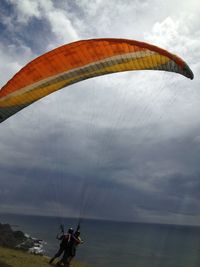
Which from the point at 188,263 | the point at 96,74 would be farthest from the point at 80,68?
the point at 188,263

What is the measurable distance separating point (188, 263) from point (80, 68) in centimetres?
8599

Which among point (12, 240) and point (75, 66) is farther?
point (12, 240)

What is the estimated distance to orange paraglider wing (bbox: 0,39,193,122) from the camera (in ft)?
49.0

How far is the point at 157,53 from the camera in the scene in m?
14.5

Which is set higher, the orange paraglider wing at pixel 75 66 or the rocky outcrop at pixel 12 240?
the orange paraglider wing at pixel 75 66

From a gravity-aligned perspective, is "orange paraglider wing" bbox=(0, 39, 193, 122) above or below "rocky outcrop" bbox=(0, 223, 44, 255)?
above

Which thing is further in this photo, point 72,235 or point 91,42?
point 72,235

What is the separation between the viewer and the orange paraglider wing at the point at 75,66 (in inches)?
587

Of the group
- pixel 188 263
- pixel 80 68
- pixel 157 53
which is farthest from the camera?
pixel 188 263

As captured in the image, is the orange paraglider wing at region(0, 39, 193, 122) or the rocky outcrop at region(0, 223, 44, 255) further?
the rocky outcrop at region(0, 223, 44, 255)

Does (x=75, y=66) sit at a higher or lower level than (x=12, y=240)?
higher

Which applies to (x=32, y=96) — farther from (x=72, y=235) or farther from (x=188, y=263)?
(x=188, y=263)

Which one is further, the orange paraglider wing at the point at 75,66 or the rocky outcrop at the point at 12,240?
the rocky outcrop at the point at 12,240

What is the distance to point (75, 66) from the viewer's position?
51.1ft
